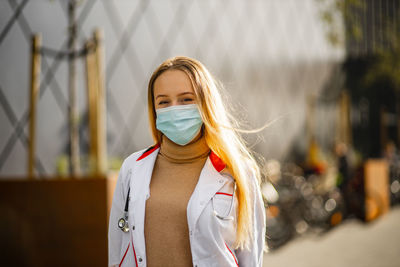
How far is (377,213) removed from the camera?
1007 centimetres

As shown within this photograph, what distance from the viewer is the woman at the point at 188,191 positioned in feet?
6.56

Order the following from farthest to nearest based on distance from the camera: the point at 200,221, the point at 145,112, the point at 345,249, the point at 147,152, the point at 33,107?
the point at 145,112 < the point at 345,249 < the point at 33,107 < the point at 147,152 < the point at 200,221

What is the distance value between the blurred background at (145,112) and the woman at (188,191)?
438 millimetres

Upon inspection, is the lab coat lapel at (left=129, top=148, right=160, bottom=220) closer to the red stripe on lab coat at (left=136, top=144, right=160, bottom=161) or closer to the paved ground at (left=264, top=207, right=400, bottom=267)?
the red stripe on lab coat at (left=136, top=144, right=160, bottom=161)

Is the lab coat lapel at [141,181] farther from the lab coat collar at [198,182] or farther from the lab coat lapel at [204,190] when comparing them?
the lab coat lapel at [204,190]

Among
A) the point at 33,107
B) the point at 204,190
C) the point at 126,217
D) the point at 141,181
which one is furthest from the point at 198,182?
the point at 33,107

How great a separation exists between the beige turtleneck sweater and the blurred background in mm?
550

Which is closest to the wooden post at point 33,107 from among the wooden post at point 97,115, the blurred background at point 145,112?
the blurred background at point 145,112

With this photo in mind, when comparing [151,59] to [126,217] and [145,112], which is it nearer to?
[145,112]

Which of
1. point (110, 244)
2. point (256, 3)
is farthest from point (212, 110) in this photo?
point (256, 3)

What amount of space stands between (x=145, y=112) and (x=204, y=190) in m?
6.15

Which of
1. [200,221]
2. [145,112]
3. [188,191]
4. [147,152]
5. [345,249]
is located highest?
[145,112]

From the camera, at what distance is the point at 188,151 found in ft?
7.14

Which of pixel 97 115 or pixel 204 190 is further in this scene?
pixel 97 115
